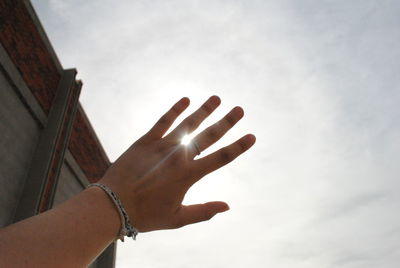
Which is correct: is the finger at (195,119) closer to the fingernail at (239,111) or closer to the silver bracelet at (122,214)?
the fingernail at (239,111)

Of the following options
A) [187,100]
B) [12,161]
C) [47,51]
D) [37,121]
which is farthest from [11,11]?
[187,100]

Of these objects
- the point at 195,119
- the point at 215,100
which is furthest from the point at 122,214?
the point at 215,100

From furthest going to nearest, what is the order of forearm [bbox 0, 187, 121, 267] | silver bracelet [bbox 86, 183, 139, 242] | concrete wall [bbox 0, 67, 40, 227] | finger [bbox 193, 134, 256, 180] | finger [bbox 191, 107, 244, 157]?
concrete wall [bbox 0, 67, 40, 227] < finger [bbox 191, 107, 244, 157] < finger [bbox 193, 134, 256, 180] < silver bracelet [bbox 86, 183, 139, 242] < forearm [bbox 0, 187, 121, 267]

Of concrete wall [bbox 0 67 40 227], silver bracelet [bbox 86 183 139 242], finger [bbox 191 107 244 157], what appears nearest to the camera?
silver bracelet [bbox 86 183 139 242]

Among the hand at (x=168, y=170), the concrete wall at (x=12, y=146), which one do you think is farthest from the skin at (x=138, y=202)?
the concrete wall at (x=12, y=146)

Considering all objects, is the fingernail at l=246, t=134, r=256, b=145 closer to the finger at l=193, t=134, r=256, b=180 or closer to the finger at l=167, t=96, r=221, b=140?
the finger at l=193, t=134, r=256, b=180

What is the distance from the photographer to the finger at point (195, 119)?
1.40 m

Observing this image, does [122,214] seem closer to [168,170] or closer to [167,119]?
[168,170]

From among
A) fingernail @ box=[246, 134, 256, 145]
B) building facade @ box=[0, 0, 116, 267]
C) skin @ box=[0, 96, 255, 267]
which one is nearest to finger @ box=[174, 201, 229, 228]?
skin @ box=[0, 96, 255, 267]

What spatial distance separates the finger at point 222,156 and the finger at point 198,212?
15 cm

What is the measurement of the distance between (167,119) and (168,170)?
0.27m

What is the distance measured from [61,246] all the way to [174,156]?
53 centimetres

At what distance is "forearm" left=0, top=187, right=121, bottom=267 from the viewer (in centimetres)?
85

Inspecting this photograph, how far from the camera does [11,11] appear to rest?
21.2 feet
